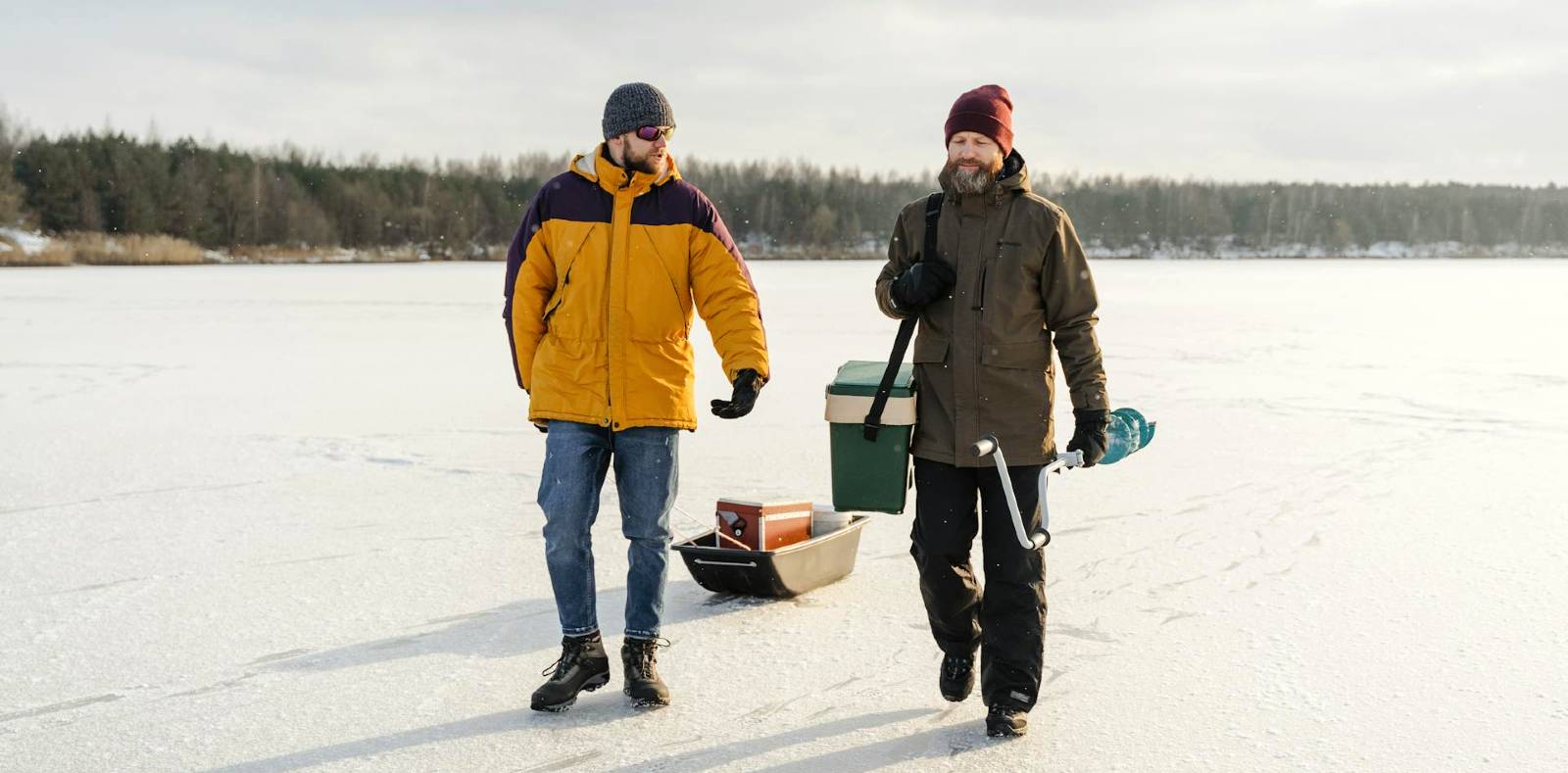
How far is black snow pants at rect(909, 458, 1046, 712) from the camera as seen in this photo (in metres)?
3.17

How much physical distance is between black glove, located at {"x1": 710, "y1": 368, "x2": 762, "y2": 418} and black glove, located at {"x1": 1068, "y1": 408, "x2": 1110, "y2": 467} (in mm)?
832

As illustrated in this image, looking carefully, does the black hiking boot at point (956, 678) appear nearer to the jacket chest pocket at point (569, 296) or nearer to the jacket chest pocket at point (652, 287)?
the jacket chest pocket at point (652, 287)

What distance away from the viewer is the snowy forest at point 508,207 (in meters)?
68.4

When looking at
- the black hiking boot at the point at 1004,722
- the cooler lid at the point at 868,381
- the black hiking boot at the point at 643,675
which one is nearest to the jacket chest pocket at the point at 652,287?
the cooler lid at the point at 868,381

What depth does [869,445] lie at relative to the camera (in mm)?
3221

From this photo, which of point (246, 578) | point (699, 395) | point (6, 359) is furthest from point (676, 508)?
point (6, 359)

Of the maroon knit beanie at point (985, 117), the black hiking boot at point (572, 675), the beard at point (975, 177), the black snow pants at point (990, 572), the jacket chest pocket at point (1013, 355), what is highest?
the maroon knit beanie at point (985, 117)

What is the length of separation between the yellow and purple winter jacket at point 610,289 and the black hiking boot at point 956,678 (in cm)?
95

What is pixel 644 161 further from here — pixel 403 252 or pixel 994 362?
pixel 403 252

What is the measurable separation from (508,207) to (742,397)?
88.8 m

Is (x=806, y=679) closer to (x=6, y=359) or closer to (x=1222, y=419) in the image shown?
→ (x=1222, y=419)

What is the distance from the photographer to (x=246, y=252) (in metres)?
63.1

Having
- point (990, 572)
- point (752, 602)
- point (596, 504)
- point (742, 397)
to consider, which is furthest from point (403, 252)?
point (990, 572)

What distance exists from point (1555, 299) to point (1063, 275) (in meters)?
25.3
